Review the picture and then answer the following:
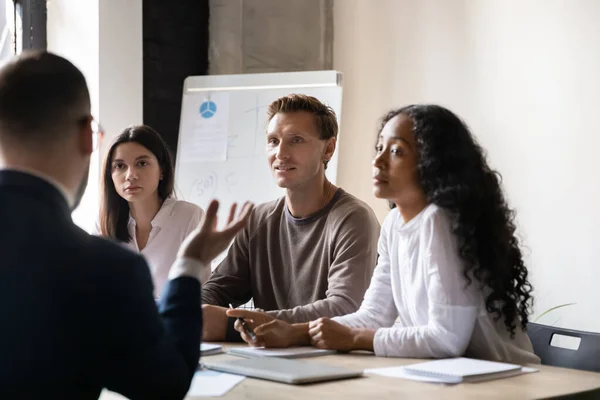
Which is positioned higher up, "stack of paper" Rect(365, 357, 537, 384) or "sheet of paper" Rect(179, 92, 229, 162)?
"sheet of paper" Rect(179, 92, 229, 162)

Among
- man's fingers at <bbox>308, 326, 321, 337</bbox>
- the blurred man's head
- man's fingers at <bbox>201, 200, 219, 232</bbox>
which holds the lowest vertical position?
man's fingers at <bbox>308, 326, 321, 337</bbox>

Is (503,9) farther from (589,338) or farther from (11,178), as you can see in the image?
(11,178)

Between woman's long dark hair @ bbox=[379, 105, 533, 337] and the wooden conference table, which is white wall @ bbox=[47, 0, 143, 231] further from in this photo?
the wooden conference table

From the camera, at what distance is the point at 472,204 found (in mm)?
1965

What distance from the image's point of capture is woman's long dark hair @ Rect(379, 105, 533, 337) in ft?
6.28

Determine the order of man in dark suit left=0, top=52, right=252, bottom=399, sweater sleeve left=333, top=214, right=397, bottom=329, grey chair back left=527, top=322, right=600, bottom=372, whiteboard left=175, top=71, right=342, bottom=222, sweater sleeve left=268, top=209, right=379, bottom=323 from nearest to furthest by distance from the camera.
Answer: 1. man in dark suit left=0, top=52, right=252, bottom=399
2. grey chair back left=527, top=322, right=600, bottom=372
3. sweater sleeve left=333, top=214, right=397, bottom=329
4. sweater sleeve left=268, top=209, right=379, bottom=323
5. whiteboard left=175, top=71, right=342, bottom=222

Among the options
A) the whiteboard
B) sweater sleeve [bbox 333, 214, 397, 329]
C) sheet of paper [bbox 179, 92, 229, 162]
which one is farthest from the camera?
sheet of paper [bbox 179, 92, 229, 162]

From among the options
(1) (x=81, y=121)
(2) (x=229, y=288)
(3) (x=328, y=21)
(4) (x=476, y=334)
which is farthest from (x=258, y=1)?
(1) (x=81, y=121)

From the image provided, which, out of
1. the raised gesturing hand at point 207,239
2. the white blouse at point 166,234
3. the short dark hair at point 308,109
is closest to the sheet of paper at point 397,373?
the raised gesturing hand at point 207,239

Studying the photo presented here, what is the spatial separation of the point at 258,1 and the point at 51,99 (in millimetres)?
3587

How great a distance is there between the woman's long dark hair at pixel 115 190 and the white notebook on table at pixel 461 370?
1682 millimetres

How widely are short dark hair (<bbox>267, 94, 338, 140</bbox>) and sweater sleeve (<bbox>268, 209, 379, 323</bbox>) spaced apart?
352mm

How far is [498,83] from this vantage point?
3580 mm

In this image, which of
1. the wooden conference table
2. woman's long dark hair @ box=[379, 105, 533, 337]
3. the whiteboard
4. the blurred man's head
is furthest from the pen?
the whiteboard
